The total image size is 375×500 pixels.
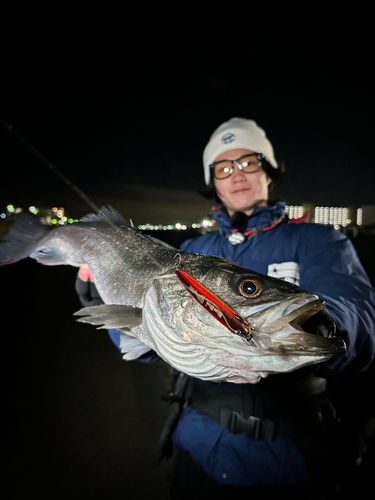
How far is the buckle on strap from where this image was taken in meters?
2.04

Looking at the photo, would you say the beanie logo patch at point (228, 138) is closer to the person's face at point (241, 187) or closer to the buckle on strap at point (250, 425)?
the person's face at point (241, 187)

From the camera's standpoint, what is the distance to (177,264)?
204 centimetres

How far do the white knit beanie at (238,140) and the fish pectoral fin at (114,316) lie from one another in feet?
6.26

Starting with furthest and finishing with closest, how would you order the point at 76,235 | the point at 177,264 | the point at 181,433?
the point at 76,235
the point at 181,433
the point at 177,264

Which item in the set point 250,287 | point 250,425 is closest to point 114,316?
point 250,287

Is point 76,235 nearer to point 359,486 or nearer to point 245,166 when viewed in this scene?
point 245,166

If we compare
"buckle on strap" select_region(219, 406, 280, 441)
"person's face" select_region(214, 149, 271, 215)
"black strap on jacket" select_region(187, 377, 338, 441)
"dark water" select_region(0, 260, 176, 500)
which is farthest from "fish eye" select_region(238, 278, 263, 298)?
"dark water" select_region(0, 260, 176, 500)

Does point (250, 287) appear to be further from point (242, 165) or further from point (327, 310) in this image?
point (242, 165)

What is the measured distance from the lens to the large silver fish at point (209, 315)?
1340mm

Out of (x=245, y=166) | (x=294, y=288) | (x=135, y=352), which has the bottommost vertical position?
(x=135, y=352)

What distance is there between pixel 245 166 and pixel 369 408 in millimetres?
3371

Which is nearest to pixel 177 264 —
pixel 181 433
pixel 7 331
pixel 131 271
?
pixel 131 271

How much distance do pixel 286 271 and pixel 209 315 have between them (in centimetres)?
112

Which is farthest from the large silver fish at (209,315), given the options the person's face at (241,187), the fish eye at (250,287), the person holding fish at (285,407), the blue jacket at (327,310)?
the person's face at (241,187)
